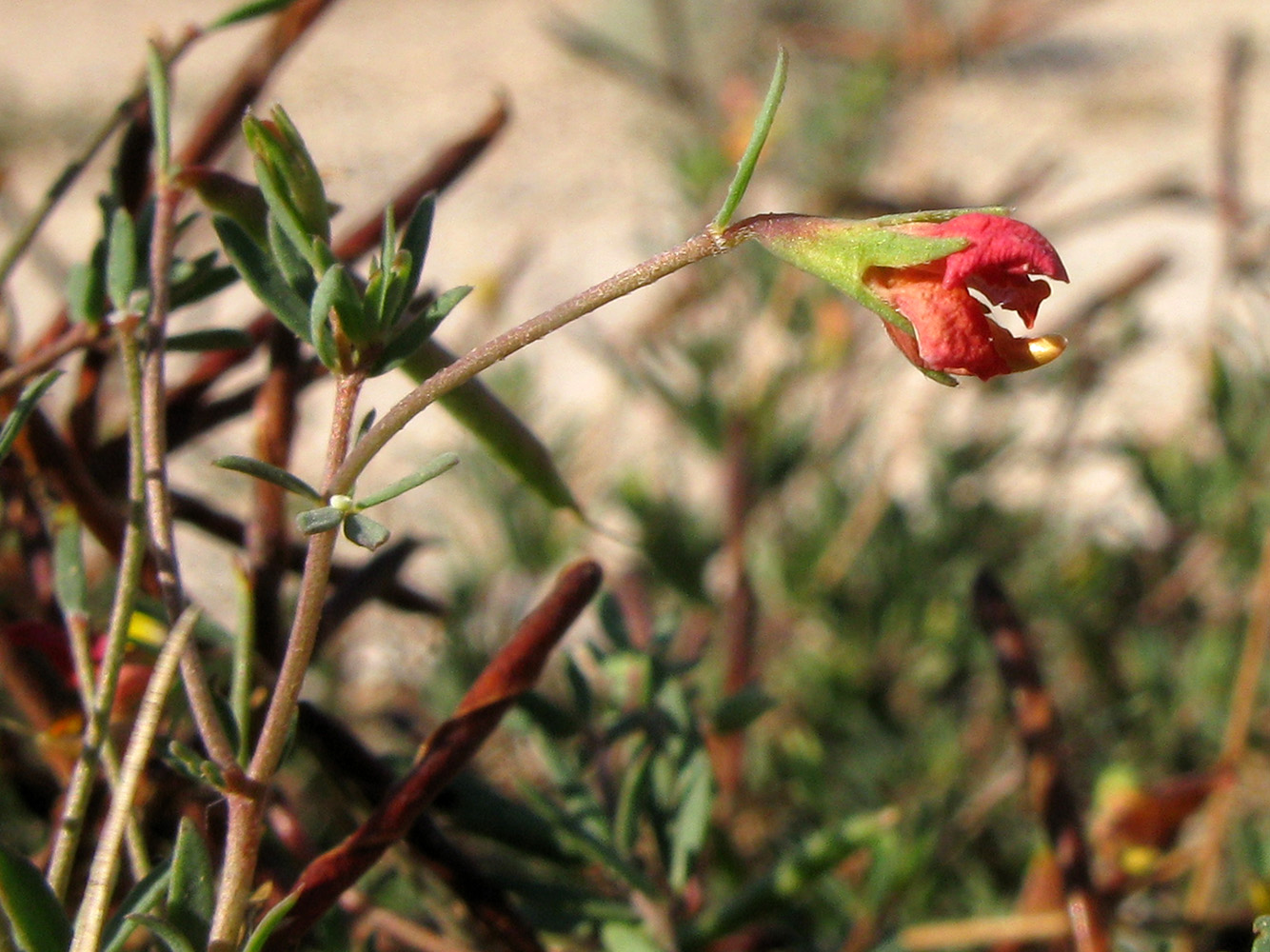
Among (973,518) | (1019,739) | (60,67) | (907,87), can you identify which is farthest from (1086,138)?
(60,67)

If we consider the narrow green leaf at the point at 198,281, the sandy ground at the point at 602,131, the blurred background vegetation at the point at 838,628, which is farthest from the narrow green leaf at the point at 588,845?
the sandy ground at the point at 602,131

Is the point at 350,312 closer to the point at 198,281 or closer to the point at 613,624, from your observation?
the point at 198,281

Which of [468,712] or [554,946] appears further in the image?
[554,946]

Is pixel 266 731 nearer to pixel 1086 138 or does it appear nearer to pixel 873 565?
pixel 873 565

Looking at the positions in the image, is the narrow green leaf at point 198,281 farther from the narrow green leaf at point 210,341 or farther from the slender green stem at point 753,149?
the slender green stem at point 753,149

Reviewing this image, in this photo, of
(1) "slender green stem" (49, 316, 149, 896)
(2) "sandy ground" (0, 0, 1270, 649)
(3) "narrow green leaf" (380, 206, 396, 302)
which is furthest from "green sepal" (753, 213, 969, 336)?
(2) "sandy ground" (0, 0, 1270, 649)

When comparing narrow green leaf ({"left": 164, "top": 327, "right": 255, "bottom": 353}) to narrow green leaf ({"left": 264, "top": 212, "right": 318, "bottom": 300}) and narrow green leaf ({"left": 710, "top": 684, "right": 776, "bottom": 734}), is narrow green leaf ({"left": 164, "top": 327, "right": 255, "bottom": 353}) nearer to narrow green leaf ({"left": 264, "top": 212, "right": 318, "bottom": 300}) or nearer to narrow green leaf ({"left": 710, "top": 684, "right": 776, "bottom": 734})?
narrow green leaf ({"left": 264, "top": 212, "right": 318, "bottom": 300})

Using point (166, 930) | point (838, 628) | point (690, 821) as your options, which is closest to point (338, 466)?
point (166, 930)

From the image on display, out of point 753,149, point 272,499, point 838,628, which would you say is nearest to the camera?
point 753,149
